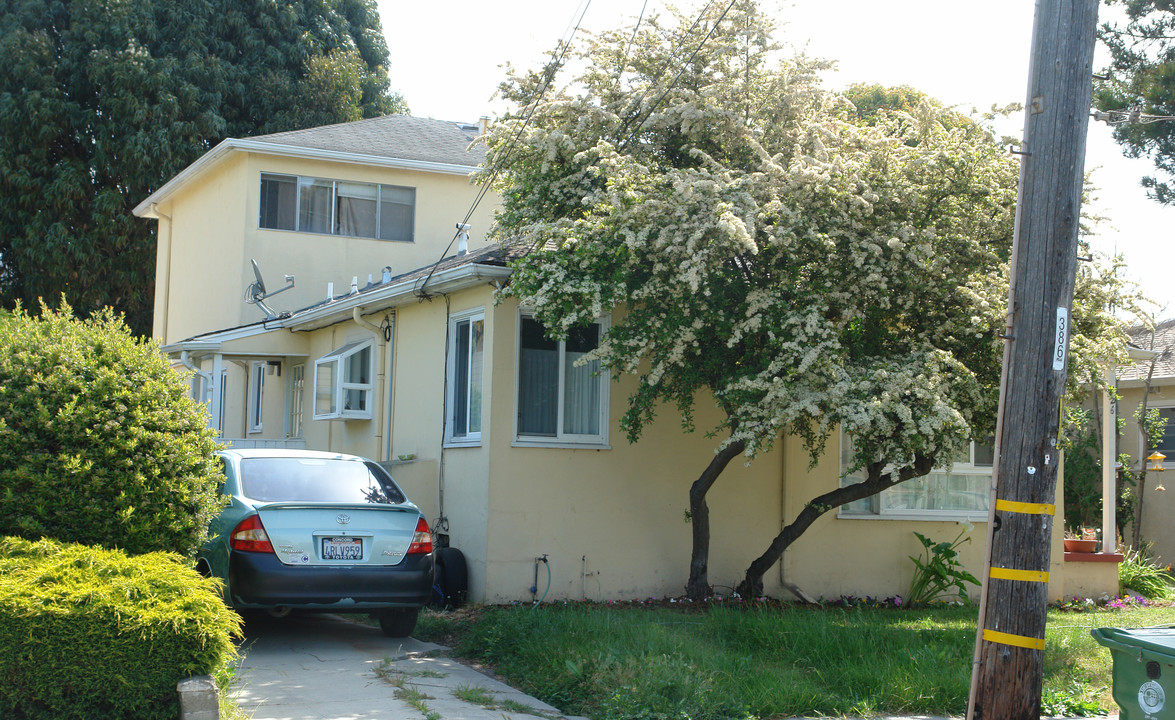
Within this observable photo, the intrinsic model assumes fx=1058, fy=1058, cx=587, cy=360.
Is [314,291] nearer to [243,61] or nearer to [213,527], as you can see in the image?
[213,527]

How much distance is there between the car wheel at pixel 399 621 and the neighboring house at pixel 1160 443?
49.8 ft

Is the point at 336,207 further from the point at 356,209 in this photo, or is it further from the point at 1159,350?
the point at 1159,350

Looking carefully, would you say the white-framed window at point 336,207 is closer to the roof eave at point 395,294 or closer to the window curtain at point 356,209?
the window curtain at point 356,209

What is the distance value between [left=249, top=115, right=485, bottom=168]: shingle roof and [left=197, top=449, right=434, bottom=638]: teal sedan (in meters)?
10.8

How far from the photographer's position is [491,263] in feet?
35.5

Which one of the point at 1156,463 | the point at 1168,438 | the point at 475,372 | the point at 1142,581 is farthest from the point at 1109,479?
the point at 475,372

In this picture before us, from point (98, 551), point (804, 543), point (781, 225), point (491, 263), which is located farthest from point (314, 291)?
point (98, 551)

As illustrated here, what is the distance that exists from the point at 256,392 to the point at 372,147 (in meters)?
5.13

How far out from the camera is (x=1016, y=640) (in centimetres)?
607

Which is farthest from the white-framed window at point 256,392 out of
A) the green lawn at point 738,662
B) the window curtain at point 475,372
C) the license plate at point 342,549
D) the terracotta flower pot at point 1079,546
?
the terracotta flower pot at point 1079,546

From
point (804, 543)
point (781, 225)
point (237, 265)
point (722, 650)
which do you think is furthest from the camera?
point (237, 265)

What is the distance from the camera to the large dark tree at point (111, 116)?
26562mm

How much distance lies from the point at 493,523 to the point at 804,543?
386 cm

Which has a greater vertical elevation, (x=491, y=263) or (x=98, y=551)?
(x=491, y=263)
